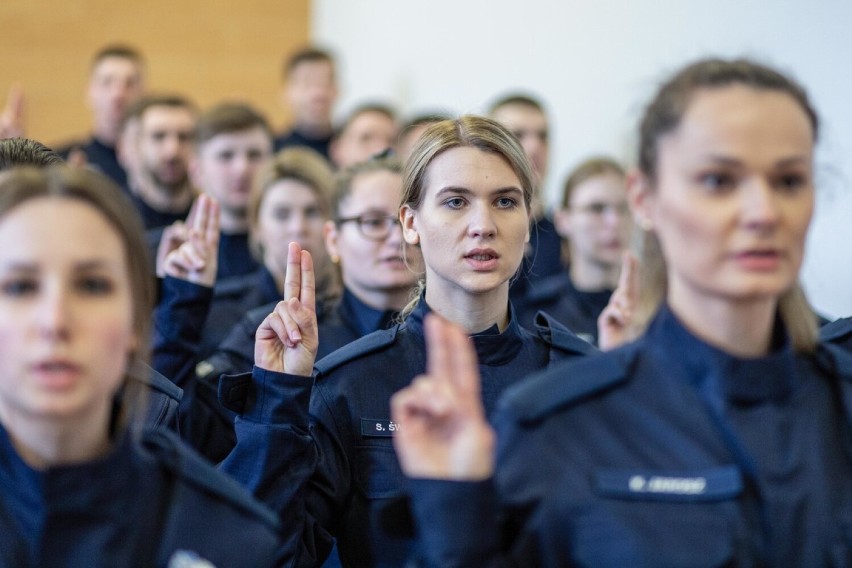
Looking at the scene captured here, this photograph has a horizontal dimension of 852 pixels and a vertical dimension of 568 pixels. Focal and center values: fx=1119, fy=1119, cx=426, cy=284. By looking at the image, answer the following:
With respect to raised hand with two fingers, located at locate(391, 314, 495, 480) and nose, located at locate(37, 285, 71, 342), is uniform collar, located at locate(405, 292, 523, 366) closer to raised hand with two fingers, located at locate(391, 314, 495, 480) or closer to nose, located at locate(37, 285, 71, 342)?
raised hand with two fingers, located at locate(391, 314, 495, 480)

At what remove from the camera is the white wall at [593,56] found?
124 inches

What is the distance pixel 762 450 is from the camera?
5.16 ft

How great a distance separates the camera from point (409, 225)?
2.61m

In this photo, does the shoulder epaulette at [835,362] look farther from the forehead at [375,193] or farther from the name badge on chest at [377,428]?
the forehead at [375,193]

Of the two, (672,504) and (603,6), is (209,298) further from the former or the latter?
(603,6)

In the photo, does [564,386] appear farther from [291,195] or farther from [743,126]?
[291,195]

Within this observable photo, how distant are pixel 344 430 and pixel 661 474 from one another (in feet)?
2.87

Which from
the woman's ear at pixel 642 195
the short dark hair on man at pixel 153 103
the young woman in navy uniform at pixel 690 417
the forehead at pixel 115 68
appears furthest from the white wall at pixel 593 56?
the forehead at pixel 115 68

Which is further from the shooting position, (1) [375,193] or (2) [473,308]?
(1) [375,193]

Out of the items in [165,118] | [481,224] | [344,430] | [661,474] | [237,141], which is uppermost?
[165,118]

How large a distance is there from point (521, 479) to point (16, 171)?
83cm

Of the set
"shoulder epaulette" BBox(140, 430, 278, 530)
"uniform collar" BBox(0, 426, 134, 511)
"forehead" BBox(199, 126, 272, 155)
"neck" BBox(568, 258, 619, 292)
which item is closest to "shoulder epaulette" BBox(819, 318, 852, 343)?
"shoulder epaulette" BBox(140, 430, 278, 530)

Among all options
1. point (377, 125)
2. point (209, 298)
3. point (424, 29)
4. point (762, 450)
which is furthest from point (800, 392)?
point (424, 29)

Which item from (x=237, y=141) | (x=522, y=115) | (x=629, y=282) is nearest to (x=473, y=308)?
(x=629, y=282)
